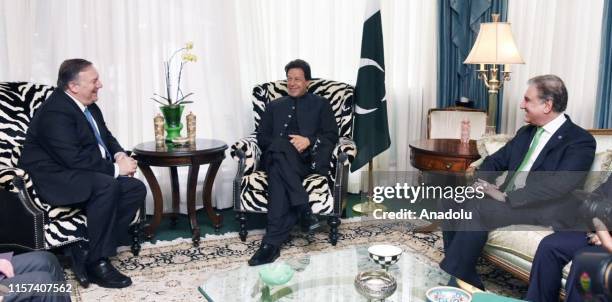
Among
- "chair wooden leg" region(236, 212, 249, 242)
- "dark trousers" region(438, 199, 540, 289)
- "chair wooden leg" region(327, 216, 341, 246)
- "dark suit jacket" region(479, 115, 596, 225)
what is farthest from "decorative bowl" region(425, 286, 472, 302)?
"chair wooden leg" region(236, 212, 249, 242)

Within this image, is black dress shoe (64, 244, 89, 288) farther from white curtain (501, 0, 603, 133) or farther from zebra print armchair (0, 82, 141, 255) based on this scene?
white curtain (501, 0, 603, 133)

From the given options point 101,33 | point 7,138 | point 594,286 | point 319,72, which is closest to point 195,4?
point 101,33

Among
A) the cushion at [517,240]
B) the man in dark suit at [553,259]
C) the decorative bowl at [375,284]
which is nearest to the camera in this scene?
the decorative bowl at [375,284]

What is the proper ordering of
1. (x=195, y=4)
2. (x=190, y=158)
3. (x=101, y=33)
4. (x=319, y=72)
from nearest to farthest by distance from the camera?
(x=190, y=158), (x=101, y=33), (x=195, y=4), (x=319, y=72)

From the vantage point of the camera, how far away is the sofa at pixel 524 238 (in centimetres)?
240

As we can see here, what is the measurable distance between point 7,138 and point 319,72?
2.33 metres

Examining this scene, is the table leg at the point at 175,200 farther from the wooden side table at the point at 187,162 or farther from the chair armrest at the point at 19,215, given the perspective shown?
the chair armrest at the point at 19,215

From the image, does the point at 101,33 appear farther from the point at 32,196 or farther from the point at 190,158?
the point at 32,196

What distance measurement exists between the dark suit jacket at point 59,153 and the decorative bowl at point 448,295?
1791 mm

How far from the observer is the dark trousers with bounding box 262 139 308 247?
3158 millimetres

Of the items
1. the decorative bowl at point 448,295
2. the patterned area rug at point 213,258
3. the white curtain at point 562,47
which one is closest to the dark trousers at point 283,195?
the patterned area rug at point 213,258

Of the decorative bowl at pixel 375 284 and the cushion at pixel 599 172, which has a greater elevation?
Result: the cushion at pixel 599 172

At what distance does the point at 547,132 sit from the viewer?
2.55 meters

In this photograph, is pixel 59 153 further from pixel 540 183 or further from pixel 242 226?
pixel 540 183
